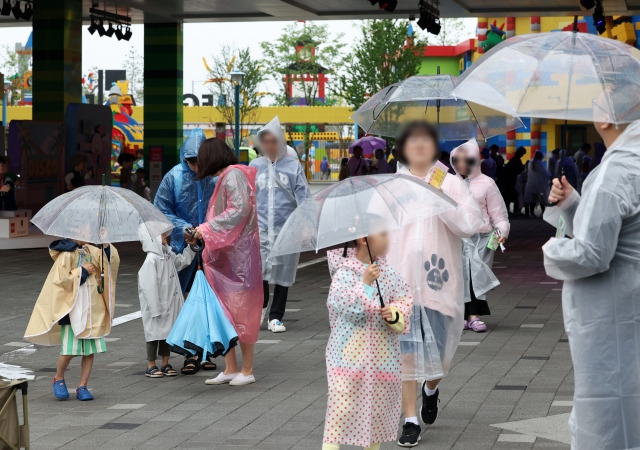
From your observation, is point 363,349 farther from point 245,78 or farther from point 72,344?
point 245,78

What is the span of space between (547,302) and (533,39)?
755 centimetres

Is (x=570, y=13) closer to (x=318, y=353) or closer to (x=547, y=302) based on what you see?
(x=547, y=302)

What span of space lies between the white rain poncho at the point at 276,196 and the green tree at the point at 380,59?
40.8 meters

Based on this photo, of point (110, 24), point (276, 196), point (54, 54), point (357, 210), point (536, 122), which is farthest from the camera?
point (536, 122)

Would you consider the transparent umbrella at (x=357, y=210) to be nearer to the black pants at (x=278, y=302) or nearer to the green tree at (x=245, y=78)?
the black pants at (x=278, y=302)

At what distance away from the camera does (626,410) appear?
421 cm

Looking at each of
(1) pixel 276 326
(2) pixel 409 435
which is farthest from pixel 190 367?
(2) pixel 409 435

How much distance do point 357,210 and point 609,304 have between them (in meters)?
1.33

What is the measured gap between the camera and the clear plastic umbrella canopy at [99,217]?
7098 mm

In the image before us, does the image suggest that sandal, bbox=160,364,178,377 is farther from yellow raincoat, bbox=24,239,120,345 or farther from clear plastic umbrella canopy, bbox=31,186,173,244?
clear plastic umbrella canopy, bbox=31,186,173,244

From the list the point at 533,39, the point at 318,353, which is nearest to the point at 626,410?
the point at 533,39

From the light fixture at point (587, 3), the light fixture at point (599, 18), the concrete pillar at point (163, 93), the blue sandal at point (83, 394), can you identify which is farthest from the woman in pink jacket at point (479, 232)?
the concrete pillar at point (163, 93)

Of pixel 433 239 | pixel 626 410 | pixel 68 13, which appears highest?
pixel 68 13

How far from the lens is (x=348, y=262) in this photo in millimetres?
5230
